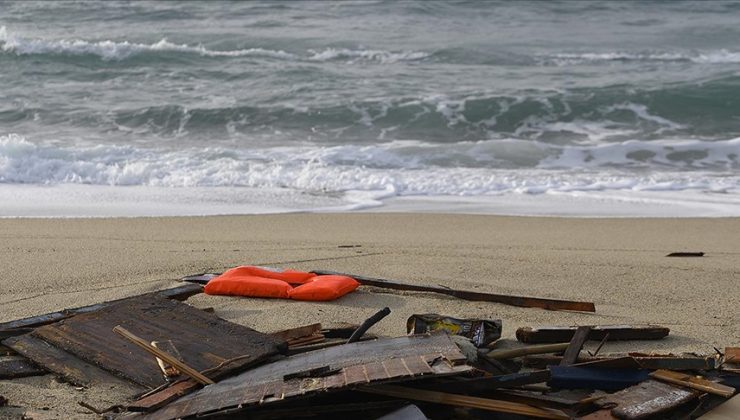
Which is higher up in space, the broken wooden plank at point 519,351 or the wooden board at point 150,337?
the wooden board at point 150,337

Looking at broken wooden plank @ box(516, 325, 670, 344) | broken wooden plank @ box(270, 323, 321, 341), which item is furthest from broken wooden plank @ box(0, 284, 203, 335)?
broken wooden plank @ box(516, 325, 670, 344)

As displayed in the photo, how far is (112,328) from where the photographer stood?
4.38 m

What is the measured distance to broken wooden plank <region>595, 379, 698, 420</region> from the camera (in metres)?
3.44

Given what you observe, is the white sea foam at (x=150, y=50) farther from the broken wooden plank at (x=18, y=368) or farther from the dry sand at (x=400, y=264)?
the broken wooden plank at (x=18, y=368)

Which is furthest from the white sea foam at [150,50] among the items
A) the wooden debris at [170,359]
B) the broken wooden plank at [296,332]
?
the wooden debris at [170,359]

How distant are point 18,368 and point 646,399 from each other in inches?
106

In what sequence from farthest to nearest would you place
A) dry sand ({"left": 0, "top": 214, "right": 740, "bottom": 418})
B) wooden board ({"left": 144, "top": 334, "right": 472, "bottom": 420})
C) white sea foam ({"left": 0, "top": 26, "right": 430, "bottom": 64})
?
1. white sea foam ({"left": 0, "top": 26, "right": 430, "bottom": 64})
2. dry sand ({"left": 0, "top": 214, "right": 740, "bottom": 418})
3. wooden board ({"left": 144, "top": 334, "right": 472, "bottom": 420})

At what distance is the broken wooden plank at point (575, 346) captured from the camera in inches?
156

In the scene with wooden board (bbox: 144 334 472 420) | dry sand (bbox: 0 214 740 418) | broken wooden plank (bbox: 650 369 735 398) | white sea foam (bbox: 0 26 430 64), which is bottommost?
dry sand (bbox: 0 214 740 418)

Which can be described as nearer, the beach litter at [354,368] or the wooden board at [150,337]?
the beach litter at [354,368]

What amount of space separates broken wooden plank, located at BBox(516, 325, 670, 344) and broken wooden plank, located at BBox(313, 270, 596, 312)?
0.57 meters

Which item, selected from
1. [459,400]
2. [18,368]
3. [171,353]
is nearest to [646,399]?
[459,400]

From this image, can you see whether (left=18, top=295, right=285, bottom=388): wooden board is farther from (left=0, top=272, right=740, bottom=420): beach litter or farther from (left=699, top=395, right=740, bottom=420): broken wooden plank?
(left=699, top=395, right=740, bottom=420): broken wooden plank

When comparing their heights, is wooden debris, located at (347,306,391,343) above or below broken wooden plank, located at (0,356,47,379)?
above
